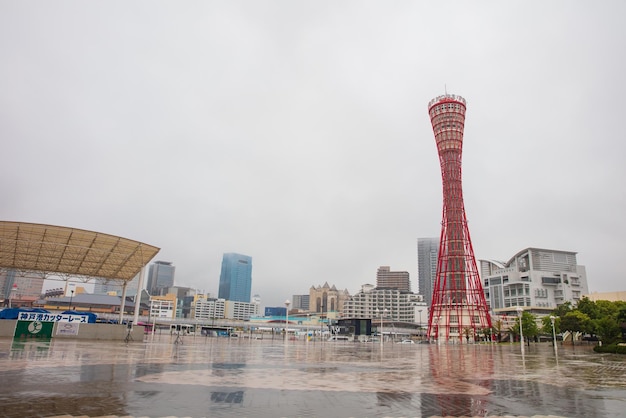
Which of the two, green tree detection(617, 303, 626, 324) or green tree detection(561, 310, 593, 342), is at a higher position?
green tree detection(617, 303, 626, 324)

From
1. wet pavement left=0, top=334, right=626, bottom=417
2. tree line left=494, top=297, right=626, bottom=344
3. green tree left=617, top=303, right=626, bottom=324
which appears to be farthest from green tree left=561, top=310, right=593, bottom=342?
wet pavement left=0, top=334, right=626, bottom=417

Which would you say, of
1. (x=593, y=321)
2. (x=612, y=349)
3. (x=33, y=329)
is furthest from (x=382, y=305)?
(x=33, y=329)

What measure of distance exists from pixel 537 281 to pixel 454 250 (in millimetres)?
47083

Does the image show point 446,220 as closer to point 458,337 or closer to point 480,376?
point 458,337

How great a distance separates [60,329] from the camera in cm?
3869

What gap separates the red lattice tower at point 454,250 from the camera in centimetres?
6894

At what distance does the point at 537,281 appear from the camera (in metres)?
103

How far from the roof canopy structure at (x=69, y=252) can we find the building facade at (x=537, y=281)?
89.6 m

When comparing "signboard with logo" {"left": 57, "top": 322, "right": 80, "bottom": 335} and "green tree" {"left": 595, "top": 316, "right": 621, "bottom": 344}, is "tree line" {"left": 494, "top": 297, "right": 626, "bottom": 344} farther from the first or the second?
"signboard with logo" {"left": 57, "top": 322, "right": 80, "bottom": 335}

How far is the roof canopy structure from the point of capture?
129 ft

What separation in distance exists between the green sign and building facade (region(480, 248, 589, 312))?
9720 centimetres

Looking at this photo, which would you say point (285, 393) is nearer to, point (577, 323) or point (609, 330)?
point (609, 330)

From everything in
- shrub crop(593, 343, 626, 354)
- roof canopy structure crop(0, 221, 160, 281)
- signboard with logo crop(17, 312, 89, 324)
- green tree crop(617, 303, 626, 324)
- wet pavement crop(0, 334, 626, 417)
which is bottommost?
shrub crop(593, 343, 626, 354)

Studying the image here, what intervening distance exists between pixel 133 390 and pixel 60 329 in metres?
34.3
